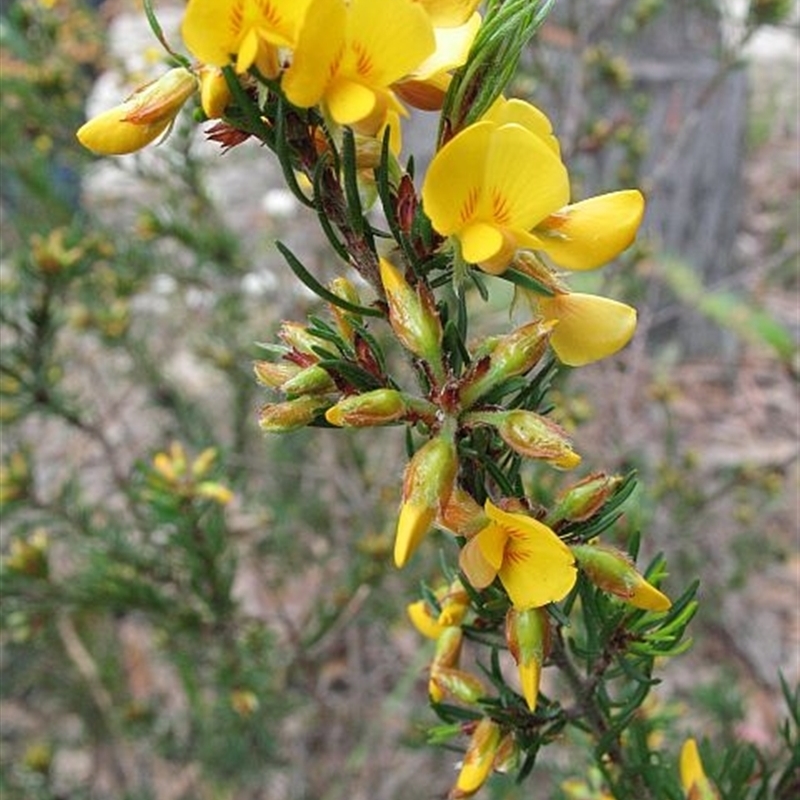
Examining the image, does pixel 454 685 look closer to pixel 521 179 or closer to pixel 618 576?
pixel 618 576

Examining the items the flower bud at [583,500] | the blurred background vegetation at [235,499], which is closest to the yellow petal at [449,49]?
the flower bud at [583,500]

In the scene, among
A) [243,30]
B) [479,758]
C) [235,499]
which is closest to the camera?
[243,30]

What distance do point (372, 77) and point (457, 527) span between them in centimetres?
20

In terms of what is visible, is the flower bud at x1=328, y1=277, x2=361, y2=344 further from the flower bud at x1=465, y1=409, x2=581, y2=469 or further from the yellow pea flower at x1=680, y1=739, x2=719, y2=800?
the yellow pea flower at x1=680, y1=739, x2=719, y2=800

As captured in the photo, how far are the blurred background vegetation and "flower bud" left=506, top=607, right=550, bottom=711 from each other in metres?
0.28

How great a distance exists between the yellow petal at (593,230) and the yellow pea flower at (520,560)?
12cm

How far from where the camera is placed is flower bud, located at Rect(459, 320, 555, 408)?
0.44 metres

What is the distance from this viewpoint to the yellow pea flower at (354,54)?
1.29 ft

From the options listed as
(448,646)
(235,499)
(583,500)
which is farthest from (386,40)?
(235,499)

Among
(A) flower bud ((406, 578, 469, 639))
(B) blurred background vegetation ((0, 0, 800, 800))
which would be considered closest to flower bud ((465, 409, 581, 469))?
(A) flower bud ((406, 578, 469, 639))

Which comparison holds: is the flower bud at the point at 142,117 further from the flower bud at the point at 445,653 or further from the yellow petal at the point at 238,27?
the flower bud at the point at 445,653

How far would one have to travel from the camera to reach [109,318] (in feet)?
4.99

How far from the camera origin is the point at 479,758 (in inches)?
20.6

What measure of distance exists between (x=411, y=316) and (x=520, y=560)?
12 cm
